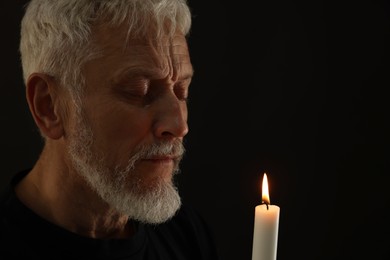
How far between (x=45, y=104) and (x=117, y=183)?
0.25 meters

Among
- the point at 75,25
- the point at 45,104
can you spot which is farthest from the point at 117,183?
the point at 75,25

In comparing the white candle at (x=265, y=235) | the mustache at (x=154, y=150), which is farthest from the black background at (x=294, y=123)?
the white candle at (x=265, y=235)

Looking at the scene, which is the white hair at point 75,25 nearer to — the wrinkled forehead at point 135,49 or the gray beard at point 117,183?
the wrinkled forehead at point 135,49

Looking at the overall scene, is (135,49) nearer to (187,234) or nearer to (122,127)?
(122,127)

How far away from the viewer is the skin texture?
4.79 feet

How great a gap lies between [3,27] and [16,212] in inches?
33.6

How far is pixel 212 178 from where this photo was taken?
246 centimetres

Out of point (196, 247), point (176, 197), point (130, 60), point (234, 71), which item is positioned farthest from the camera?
Answer: point (234, 71)

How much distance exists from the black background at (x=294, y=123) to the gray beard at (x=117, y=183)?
920 mm

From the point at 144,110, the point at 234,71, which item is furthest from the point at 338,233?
the point at 144,110

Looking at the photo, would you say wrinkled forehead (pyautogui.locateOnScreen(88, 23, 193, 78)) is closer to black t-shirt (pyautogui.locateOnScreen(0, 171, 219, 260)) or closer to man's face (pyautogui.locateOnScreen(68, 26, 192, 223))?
man's face (pyautogui.locateOnScreen(68, 26, 192, 223))

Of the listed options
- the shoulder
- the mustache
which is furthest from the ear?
the shoulder

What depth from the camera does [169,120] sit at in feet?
4.79

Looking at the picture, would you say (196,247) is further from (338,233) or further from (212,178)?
(338,233)
